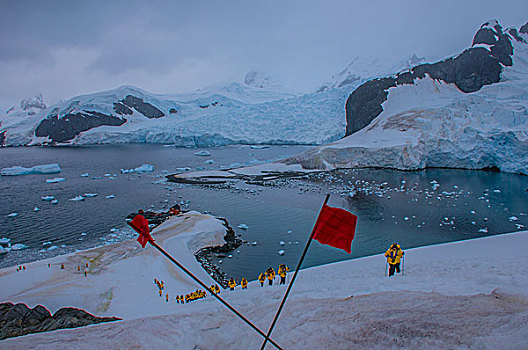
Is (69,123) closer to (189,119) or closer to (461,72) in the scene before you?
(189,119)

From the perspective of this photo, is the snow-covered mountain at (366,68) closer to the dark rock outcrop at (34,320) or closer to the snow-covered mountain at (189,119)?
the snow-covered mountain at (189,119)

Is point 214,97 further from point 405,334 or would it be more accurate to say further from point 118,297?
point 405,334

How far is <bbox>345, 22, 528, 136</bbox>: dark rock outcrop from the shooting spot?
4872 cm

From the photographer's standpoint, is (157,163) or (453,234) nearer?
(453,234)

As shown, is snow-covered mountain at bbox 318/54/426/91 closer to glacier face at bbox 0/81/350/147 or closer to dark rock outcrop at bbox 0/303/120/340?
glacier face at bbox 0/81/350/147

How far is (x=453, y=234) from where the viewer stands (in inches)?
665

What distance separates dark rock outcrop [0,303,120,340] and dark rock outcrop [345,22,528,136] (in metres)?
52.9

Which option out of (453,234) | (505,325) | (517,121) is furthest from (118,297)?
(517,121)

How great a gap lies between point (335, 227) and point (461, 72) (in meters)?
58.4

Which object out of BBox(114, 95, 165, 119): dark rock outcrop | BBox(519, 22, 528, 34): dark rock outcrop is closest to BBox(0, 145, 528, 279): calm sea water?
BBox(519, 22, 528, 34): dark rock outcrop

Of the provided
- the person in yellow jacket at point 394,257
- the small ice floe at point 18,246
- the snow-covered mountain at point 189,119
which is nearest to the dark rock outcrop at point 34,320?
the person in yellow jacket at point 394,257

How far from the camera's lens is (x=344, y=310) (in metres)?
4.55

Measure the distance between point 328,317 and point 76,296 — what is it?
8.55m

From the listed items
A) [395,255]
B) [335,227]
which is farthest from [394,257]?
[335,227]
